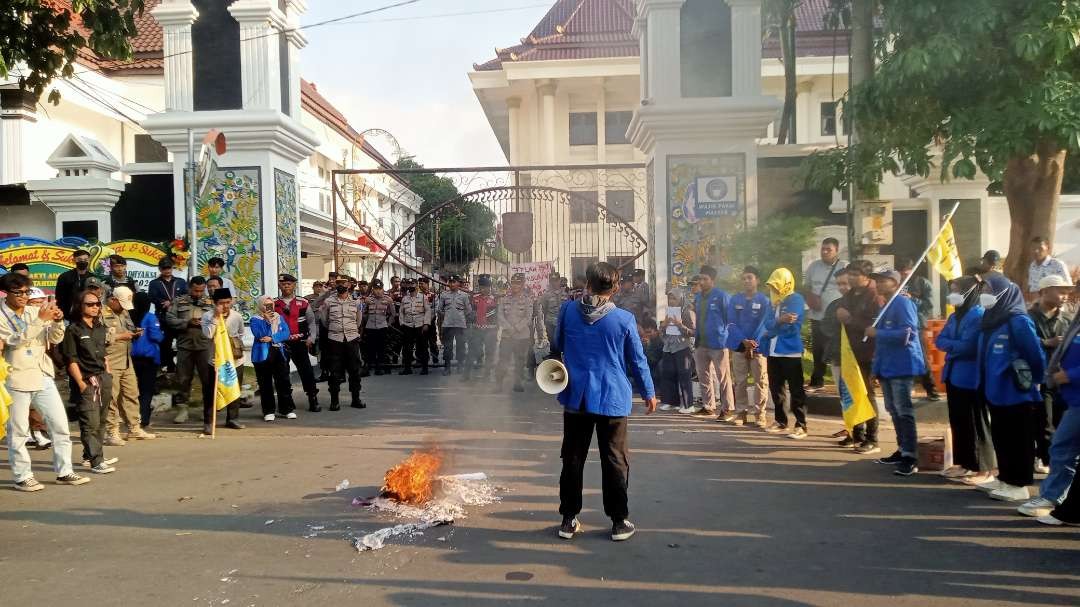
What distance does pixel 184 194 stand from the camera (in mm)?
13180

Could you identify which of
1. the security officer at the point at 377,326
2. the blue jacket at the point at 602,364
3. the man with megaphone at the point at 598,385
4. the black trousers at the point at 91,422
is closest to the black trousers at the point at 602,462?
the man with megaphone at the point at 598,385

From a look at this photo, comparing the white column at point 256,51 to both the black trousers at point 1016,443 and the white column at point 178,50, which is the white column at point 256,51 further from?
the black trousers at point 1016,443

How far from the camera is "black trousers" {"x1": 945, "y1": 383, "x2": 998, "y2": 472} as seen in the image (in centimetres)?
727

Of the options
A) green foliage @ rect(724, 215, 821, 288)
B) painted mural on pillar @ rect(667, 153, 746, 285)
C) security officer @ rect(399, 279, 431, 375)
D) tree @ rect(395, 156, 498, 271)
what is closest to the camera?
green foliage @ rect(724, 215, 821, 288)

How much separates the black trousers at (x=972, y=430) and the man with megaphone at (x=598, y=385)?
3.02m

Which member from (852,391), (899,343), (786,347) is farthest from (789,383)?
(899,343)

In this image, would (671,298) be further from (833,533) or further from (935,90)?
(833,533)

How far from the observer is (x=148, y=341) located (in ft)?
34.1

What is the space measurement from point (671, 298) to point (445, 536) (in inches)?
280

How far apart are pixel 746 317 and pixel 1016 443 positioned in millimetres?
3905

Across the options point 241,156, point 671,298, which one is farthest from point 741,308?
point 241,156

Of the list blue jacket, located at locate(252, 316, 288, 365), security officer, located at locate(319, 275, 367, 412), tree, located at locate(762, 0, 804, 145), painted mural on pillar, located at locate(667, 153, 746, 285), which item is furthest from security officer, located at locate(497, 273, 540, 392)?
tree, located at locate(762, 0, 804, 145)

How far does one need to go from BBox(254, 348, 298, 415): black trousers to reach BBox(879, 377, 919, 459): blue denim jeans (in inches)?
279

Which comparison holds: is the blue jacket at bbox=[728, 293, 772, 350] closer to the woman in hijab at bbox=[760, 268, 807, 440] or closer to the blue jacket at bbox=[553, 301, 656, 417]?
the woman in hijab at bbox=[760, 268, 807, 440]
